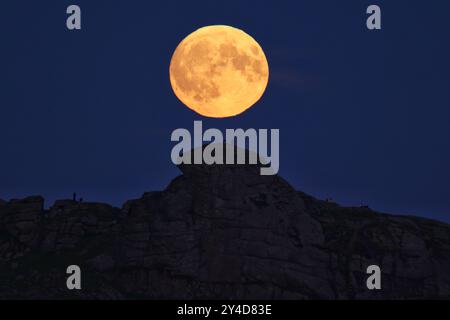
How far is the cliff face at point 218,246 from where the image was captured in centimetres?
13800

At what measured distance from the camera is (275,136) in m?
174

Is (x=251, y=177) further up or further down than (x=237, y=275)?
further up

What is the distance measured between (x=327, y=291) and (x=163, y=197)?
27594 millimetres

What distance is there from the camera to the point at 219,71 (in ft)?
416

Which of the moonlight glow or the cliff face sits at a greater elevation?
the moonlight glow

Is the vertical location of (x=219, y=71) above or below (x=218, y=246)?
above

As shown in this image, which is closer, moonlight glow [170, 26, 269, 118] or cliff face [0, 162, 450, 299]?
moonlight glow [170, 26, 269, 118]

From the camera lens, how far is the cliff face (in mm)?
138000

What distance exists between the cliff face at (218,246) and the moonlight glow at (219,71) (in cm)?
1646

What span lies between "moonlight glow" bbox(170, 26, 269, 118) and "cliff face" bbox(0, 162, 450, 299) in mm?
16459

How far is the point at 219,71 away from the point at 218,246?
89.2 ft

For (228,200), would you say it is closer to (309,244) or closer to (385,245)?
(309,244)
